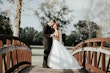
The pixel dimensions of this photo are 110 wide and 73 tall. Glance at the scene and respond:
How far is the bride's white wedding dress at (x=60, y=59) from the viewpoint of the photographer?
1358 centimetres

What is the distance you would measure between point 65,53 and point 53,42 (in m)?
0.67

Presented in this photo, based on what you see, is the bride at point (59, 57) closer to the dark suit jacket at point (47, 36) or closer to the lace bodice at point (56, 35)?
the lace bodice at point (56, 35)

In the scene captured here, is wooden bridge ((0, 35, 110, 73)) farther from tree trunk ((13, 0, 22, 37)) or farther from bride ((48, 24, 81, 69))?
tree trunk ((13, 0, 22, 37))

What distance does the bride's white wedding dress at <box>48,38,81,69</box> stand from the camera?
1358 centimetres

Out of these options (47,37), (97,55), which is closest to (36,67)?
(47,37)

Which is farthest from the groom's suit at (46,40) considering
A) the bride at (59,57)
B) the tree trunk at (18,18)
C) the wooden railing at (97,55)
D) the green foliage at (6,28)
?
the green foliage at (6,28)

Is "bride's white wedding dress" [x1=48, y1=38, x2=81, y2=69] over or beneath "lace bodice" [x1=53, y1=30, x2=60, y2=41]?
beneath

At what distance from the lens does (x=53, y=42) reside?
1409 cm

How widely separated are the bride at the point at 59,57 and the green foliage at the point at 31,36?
6029 cm

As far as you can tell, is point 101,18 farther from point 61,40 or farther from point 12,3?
point 61,40

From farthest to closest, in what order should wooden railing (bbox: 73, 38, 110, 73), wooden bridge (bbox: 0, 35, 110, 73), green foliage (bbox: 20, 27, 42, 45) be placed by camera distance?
1. green foliage (bbox: 20, 27, 42, 45)
2. wooden railing (bbox: 73, 38, 110, 73)
3. wooden bridge (bbox: 0, 35, 110, 73)

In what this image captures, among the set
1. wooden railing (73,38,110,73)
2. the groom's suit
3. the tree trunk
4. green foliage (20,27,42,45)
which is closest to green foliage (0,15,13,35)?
green foliage (20,27,42,45)

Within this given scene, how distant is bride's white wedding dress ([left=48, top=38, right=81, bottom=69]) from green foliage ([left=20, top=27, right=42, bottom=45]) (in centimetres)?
6029

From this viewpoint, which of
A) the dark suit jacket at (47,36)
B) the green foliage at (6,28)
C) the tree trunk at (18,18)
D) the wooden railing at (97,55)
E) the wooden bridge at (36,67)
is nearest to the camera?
the wooden bridge at (36,67)
